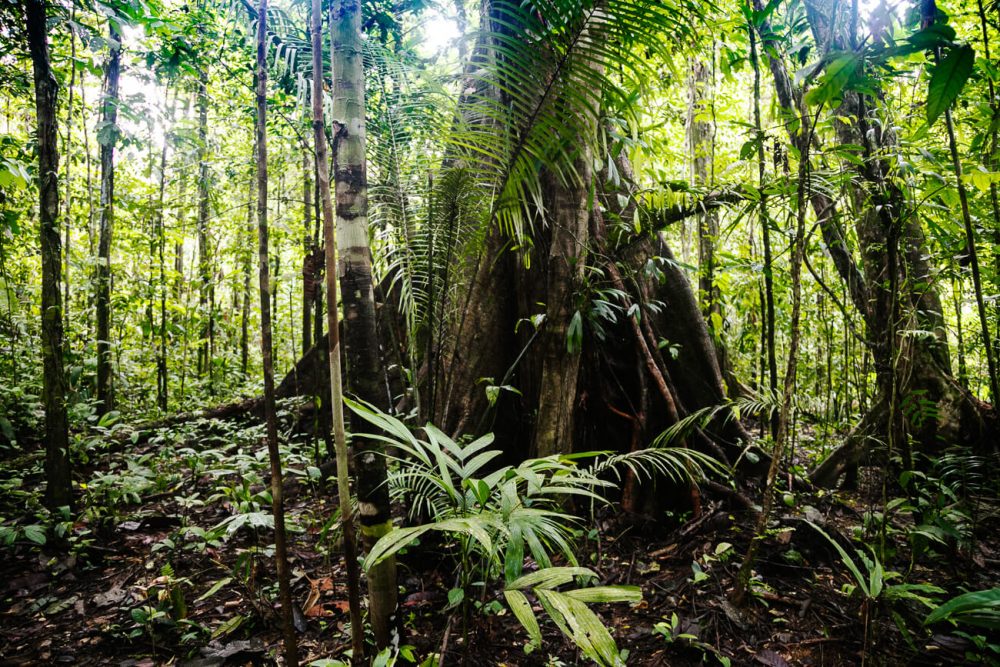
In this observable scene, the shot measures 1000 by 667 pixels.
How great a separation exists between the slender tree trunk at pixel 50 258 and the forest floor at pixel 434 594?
0.28m

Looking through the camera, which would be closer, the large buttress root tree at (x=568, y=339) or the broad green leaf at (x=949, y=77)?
the broad green leaf at (x=949, y=77)

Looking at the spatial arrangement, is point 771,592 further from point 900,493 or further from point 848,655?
point 900,493

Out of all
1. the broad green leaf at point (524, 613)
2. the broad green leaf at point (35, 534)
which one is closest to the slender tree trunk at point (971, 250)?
the broad green leaf at point (524, 613)

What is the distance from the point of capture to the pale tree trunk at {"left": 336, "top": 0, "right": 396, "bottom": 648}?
6.04 feet

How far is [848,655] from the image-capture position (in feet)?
6.54

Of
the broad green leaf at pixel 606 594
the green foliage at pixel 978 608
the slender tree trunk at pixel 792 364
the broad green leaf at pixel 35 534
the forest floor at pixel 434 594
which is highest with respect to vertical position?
the slender tree trunk at pixel 792 364

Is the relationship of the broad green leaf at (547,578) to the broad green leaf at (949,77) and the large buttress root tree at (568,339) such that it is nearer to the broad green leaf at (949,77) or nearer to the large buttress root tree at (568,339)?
the broad green leaf at (949,77)

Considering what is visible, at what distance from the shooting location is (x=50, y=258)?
3160 millimetres

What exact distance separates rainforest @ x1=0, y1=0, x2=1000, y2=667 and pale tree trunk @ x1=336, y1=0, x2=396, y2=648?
0.01 m

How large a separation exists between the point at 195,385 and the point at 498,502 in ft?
25.6

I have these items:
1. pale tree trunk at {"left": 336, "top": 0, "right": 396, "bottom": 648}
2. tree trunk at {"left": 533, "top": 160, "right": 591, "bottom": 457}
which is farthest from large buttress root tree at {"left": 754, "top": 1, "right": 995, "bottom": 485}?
pale tree trunk at {"left": 336, "top": 0, "right": 396, "bottom": 648}

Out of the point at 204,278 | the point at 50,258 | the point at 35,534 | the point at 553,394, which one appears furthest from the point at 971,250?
the point at 204,278

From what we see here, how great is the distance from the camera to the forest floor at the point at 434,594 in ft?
6.82

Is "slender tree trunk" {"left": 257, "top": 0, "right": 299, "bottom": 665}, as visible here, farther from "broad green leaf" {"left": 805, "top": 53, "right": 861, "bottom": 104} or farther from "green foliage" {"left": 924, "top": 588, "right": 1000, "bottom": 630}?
"green foliage" {"left": 924, "top": 588, "right": 1000, "bottom": 630}
